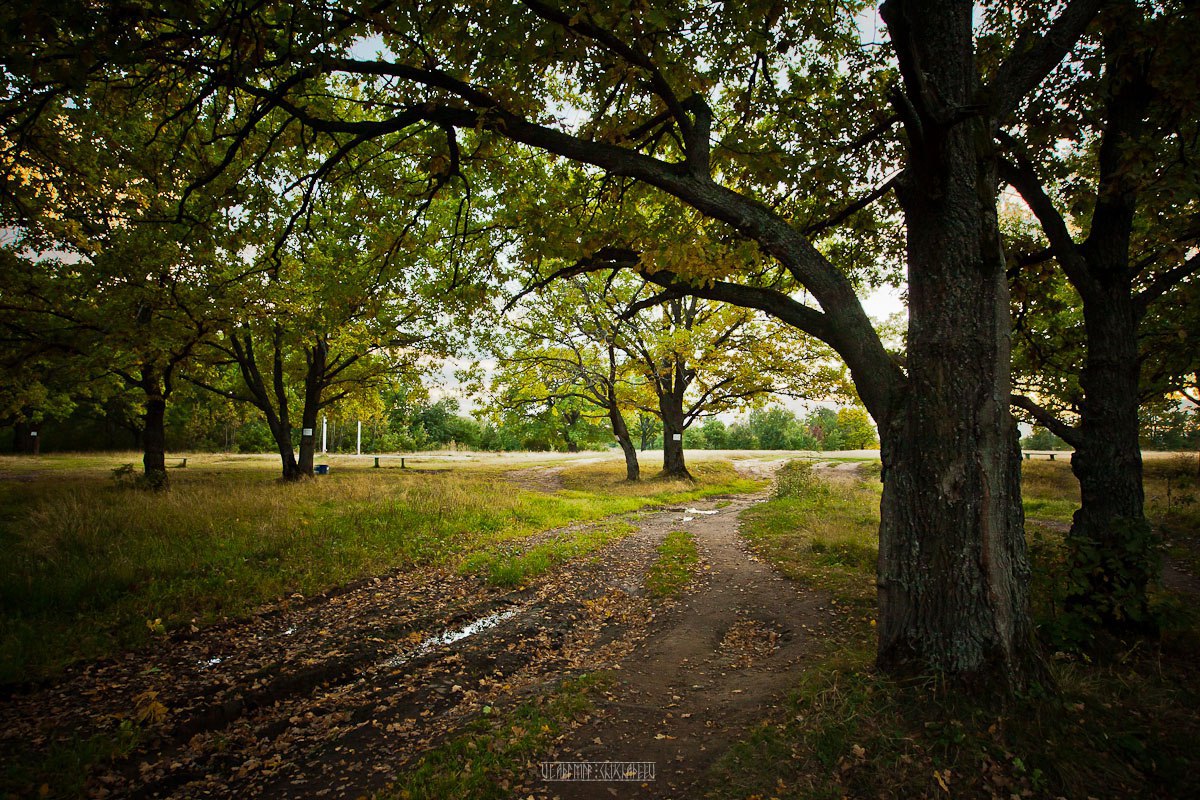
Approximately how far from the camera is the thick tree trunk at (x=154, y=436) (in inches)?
574

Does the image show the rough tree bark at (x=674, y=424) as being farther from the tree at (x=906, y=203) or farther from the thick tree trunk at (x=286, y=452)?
the tree at (x=906, y=203)

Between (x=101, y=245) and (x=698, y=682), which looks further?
(x=101, y=245)

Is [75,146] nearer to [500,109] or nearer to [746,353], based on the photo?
[500,109]

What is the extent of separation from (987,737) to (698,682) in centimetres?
224

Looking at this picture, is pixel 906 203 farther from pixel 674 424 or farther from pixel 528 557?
pixel 674 424

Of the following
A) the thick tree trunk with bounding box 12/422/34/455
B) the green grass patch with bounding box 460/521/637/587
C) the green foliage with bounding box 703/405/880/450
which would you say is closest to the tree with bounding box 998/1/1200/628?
the green grass patch with bounding box 460/521/637/587

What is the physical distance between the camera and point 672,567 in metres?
8.68

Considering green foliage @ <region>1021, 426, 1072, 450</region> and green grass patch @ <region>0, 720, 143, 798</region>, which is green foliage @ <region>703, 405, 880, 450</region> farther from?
green grass patch @ <region>0, 720, 143, 798</region>

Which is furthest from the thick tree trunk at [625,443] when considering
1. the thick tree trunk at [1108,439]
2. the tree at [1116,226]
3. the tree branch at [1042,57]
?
the tree branch at [1042,57]

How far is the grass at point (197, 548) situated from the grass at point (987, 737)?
526 centimetres

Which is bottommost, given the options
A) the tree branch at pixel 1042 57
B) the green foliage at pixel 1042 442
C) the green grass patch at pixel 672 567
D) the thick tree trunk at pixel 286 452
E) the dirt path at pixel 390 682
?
the green foliage at pixel 1042 442

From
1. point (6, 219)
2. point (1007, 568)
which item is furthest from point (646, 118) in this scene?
point (6, 219)

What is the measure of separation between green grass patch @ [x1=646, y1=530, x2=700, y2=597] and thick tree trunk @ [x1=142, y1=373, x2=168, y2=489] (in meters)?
14.5

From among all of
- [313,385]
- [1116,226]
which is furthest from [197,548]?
[1116,226]
